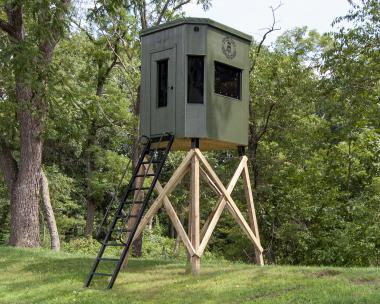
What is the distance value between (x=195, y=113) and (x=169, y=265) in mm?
3529

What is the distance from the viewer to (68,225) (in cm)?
2844

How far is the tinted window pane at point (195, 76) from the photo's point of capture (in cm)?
1016

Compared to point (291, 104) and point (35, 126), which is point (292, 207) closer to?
point (291, 104)

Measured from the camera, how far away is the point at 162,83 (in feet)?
35.1

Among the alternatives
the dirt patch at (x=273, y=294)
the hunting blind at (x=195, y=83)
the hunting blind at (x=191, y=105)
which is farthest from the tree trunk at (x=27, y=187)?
the dirt patch at (x=273, y=294)

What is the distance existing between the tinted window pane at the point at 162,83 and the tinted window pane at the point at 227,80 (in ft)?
3.63

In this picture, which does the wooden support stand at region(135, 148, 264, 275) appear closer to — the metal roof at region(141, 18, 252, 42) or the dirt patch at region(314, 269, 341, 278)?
the dirt patch at region(314, 269, 341, 278)

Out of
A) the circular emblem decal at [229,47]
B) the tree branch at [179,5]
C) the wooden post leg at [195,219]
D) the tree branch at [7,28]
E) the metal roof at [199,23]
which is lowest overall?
the wooden post leg at [195,219]

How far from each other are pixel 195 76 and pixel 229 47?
1.20m

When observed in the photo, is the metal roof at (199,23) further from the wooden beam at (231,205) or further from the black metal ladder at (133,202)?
the wooden beam at (231,205)

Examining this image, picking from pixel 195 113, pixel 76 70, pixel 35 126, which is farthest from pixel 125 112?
pixel 195 113

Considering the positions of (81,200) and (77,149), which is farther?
(81,200)

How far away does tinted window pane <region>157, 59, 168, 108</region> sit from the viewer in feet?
34.8

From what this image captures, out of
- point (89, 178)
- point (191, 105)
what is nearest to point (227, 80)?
point (191, 105)
